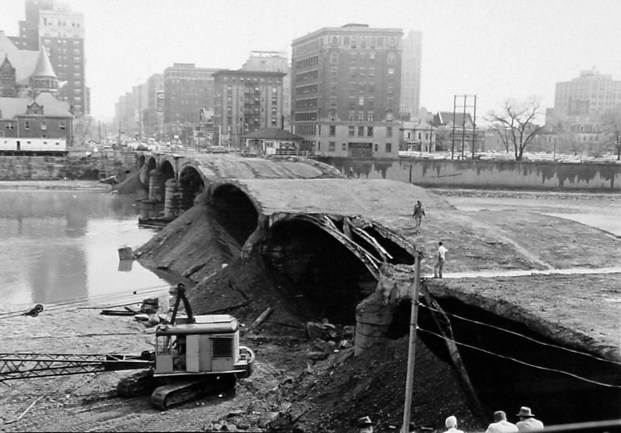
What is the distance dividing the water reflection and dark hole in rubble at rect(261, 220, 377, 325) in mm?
7894

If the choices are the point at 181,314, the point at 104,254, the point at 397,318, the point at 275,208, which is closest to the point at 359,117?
the point at 104,254

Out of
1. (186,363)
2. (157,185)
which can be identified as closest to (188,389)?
(186,363)

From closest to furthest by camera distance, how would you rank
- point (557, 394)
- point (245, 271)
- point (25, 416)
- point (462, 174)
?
point (557, 394)
point (25, 416)
point (245, 271)
point (462, 174)

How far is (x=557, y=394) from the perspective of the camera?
15.7 meters

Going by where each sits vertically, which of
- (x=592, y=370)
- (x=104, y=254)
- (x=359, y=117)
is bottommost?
(x=104, y=254)

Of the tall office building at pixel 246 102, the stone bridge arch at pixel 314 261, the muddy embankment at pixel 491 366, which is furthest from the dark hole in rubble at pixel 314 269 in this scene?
the tall office building at pixel 246 102

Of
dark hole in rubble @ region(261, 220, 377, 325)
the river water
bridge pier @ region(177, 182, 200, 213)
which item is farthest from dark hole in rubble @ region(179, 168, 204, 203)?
dark hole in rubble @ region(261, 220, 377, 325)

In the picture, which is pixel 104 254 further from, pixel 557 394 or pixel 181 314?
pixel 557 394

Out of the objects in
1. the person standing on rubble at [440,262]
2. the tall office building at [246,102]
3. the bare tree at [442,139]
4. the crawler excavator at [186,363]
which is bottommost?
the crawler excavator at [186,363]

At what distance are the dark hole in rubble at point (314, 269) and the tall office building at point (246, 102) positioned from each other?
387 ft

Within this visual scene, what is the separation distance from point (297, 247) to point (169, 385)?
48.1 feet

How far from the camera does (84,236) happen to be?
5856cm

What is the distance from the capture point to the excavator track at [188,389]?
19.9 meters

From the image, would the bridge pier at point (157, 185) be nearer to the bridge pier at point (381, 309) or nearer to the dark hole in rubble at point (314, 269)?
the dark hole in rubble at point (314, 269)
